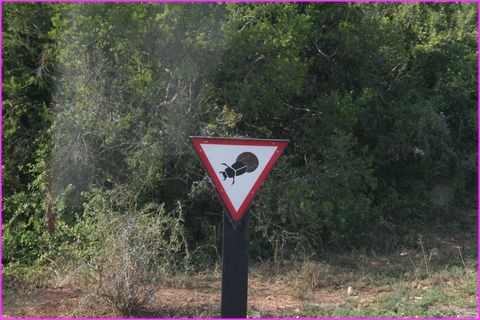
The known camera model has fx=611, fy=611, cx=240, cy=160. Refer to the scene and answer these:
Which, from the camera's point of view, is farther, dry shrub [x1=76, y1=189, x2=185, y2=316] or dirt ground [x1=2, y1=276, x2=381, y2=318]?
dirt ground [x1=2, y1=276, x2=381, y2=318]

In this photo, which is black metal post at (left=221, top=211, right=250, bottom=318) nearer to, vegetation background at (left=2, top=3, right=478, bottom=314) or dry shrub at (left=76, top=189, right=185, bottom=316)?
dry shrub at (left=76, top=189, right=185, bottom=316)

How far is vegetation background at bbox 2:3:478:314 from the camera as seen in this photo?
755 cm

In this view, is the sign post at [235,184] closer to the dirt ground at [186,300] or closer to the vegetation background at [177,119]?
the dirt ground at [186,300]

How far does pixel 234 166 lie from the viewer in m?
4.09

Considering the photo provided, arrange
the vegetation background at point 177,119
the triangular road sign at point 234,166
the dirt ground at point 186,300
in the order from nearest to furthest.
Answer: the triangular road sign at point 234,166 → the dirt ground at point 186,300 → the vegetation background at point 177,119

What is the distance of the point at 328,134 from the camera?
8.87 meters

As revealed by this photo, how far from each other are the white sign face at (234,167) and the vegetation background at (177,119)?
2.28m

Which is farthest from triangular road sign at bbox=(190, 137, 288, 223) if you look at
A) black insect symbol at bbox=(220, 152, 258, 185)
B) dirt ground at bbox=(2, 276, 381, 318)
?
dirt ground at bbox=(2, 276, 381, 318)

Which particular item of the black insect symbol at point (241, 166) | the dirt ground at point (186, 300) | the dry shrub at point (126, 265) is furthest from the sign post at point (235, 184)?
the dirt ground at point (186, 300)

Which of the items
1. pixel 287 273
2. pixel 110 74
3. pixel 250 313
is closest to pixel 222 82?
pixel 110 74

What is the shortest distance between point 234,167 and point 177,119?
3772 millimetres

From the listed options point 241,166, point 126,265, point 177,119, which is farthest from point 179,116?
point 241,166

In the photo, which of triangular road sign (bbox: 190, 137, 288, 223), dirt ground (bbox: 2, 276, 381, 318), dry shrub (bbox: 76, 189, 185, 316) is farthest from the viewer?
dirt ground (bbox: 2, 276, 381, 318)

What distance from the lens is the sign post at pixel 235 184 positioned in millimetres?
4082
